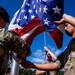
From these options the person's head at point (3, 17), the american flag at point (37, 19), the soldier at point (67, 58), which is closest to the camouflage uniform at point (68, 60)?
the soldier at point (67, 58)

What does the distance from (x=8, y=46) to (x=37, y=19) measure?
467 centimetres

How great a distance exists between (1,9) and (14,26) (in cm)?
481

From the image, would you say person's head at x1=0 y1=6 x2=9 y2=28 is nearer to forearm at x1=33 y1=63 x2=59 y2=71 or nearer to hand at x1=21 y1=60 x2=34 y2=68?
hand at x1=21 y1=60 x2=34 y2=68

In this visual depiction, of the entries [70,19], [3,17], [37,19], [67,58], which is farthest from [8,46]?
[37,19]

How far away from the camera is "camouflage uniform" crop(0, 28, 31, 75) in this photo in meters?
3.19

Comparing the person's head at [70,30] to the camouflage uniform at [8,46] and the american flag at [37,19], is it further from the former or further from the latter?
the american flag at [37,19]

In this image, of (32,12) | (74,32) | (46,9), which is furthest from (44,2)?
(74,32)

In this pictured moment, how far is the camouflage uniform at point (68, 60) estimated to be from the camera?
388 cm

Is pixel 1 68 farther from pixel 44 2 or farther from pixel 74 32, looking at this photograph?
pixel 44 2

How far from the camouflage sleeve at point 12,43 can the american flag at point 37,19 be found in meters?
3.07

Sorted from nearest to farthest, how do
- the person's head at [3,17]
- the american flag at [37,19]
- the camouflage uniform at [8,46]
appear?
the camouflage uniform at [8,46] → the person's head at [3,17] → the american flag at [37,19]

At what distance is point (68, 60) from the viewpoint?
156 inches

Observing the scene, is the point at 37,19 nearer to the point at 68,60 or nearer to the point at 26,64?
the point at 68,60

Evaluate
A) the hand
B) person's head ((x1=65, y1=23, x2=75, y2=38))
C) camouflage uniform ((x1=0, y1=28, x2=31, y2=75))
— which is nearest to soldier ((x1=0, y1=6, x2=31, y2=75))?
camouflage uniform ((x1=0, y1=28, x2=31, y2=75))
